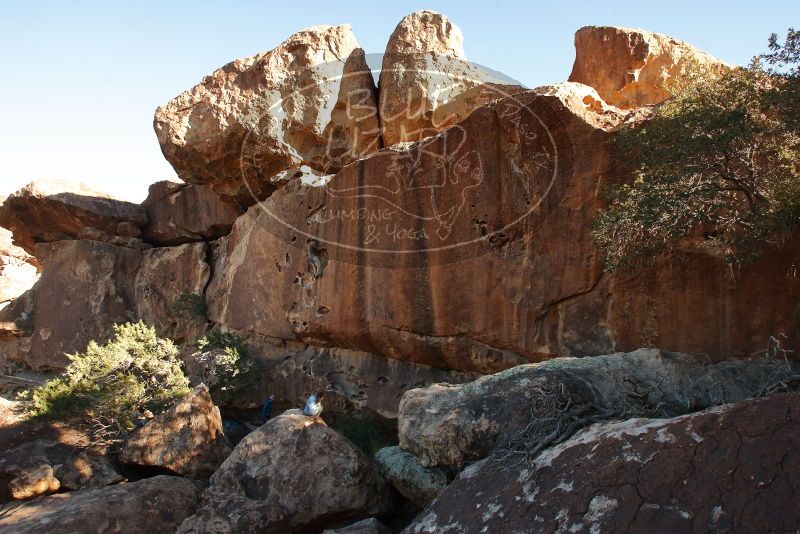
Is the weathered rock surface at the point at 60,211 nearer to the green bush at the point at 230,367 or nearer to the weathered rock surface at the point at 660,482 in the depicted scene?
the green bush at the point at 230,367

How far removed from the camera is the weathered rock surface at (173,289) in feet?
52.6

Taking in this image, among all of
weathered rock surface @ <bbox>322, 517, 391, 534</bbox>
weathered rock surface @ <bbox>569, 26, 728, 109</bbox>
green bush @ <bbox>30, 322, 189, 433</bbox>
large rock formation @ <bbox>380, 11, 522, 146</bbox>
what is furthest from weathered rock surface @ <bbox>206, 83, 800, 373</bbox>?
weathered rock surface @ <bbox>569, 26, 728, 109</bbox>

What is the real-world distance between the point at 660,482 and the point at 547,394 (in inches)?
71.6

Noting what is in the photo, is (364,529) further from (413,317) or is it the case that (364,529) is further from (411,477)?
(413,317)

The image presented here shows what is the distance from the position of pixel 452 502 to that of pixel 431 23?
12365mm

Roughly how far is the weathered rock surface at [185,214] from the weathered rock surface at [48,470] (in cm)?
857

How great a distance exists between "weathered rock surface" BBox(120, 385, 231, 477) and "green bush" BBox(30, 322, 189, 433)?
4.20ft

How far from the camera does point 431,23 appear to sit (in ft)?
49.3

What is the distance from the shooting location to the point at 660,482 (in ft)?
14.1

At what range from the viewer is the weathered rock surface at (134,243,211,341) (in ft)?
52.6

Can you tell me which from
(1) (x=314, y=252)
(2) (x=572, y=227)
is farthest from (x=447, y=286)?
(1) (x=314, y=252)

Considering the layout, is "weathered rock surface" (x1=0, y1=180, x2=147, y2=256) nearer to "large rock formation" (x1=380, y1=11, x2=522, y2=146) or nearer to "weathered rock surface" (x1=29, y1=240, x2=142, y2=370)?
"weathered rock surface" (x1=29, y1=240, x2=142, y2=370)

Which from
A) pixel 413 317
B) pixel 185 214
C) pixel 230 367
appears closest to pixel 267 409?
pixel 230 367

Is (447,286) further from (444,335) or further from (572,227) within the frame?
(572,227)
